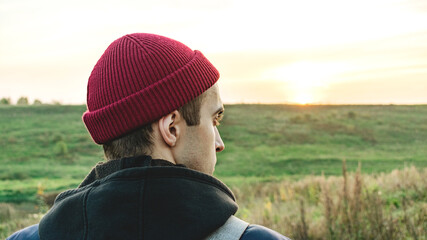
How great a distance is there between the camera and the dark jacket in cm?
134

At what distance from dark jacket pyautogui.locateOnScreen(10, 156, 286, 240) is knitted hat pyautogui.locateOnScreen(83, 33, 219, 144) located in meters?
0.21

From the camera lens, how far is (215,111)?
1.62 metres

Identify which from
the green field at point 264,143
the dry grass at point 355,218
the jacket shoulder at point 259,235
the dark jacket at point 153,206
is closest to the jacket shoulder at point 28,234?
the dark jacket at point 153,206

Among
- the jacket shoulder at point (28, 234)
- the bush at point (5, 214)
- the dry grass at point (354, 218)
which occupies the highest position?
the jacket shoulder at point (28, 234)

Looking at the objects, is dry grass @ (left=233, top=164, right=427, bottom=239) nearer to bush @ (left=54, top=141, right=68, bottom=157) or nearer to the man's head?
the man's head

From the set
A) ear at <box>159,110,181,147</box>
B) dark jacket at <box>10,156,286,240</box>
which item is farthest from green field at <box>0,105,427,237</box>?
dark jacket at <box>10,156,286,240</box>

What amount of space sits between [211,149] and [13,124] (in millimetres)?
34332

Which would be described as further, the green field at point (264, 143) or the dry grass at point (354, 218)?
the green field at point (264, 143)

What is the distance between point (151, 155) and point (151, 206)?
0.70ft

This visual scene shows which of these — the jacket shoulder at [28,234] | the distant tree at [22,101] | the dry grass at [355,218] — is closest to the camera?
the jacket shoulder at [28,234]

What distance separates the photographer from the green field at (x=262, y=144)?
67.5 feet

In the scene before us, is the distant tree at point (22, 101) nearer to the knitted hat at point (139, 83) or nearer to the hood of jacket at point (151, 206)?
the knitted hat at point (139, 83)

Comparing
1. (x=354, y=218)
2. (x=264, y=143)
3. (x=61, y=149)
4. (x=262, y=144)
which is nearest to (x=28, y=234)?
(x=354, y=218)

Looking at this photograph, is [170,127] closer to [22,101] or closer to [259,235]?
[259,235]
